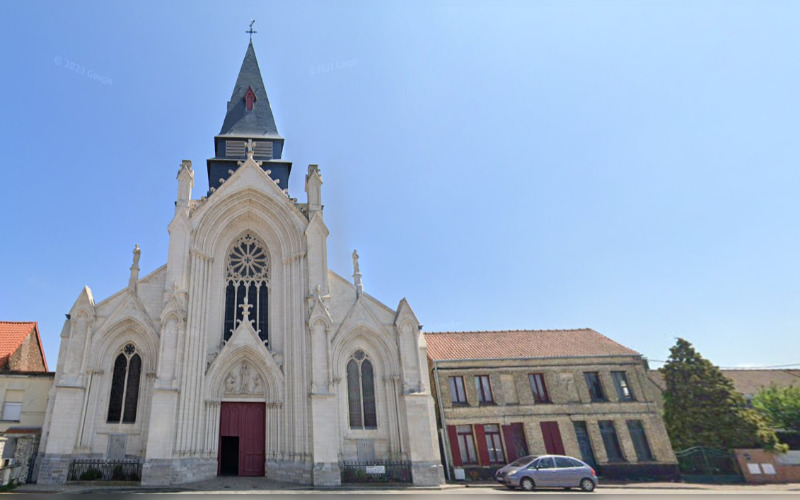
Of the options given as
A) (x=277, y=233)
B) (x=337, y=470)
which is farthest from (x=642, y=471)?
(x=277, y=233)

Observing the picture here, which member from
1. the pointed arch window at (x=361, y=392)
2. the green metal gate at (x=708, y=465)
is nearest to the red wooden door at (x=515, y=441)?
the pointed arch window at (x=361, y=392)

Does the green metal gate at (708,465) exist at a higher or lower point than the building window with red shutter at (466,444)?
lower

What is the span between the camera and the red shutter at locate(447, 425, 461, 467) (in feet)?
64.3

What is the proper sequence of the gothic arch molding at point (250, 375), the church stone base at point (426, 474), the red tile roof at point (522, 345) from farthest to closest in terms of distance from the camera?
the red tile roof at point (522, 345) → the gothic arch molding at point (250, 375) → the church stone base at point (426, 474)

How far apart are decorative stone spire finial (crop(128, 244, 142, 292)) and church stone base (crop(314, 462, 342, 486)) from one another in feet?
34.8

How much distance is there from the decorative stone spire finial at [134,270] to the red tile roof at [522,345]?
14061 millimetres

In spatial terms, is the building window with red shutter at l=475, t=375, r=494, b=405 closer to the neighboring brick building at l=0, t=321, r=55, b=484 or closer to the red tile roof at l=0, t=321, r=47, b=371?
the neighboring brick building at l=0, t=321, r=55, b=484

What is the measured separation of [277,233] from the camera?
67.9ft

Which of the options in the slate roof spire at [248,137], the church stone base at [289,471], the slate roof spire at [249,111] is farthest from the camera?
the slate roof spire at [249,111]

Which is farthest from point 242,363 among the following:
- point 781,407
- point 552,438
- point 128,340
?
point 781,407

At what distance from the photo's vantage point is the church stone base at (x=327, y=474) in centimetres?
1564

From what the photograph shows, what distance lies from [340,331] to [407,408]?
4299 mm

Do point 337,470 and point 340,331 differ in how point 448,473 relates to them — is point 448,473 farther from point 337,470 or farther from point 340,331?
point 340,331

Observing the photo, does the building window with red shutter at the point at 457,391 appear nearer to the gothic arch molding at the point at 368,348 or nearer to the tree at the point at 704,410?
the gothic arch molding at the point at 368,348
